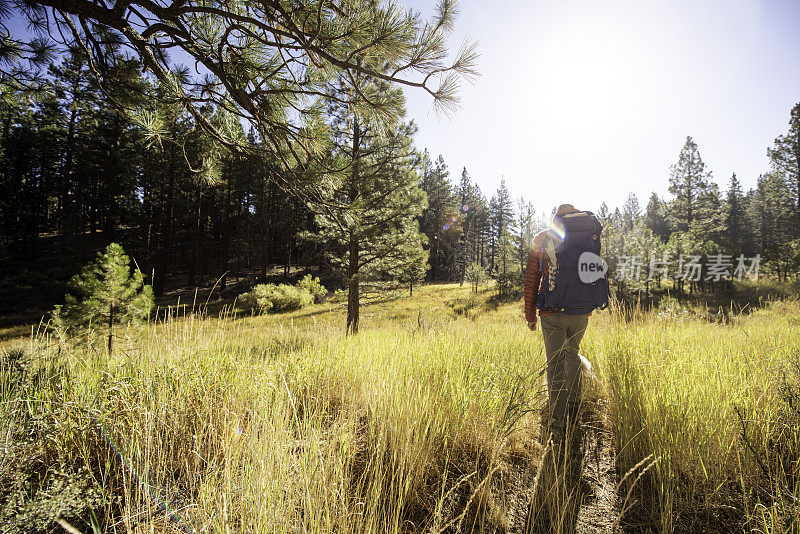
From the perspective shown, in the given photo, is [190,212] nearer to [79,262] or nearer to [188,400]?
[79,262]

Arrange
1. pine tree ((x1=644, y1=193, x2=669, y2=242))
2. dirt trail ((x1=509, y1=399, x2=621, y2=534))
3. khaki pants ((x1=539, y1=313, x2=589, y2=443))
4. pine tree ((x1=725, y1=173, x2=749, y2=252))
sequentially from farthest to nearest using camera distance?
pine tree ((x1=644, y1=193, x2=669, y2=242))
pine tree ((x1=725, y1=173, x2=749, y2=252))
khaki pants ((x1=539, y1=313, x2=589, y2=443))
dirt trail ((x1=509, y1=399, x2=621, y2=534))

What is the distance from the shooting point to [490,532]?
1.46m

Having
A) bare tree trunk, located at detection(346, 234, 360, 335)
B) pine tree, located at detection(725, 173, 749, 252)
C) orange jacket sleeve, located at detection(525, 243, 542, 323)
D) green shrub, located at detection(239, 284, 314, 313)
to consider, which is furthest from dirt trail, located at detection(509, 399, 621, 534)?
pine tree, located at detection(725, 173, 749, 252)

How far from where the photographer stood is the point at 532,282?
288cm

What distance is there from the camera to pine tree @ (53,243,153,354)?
5262mm

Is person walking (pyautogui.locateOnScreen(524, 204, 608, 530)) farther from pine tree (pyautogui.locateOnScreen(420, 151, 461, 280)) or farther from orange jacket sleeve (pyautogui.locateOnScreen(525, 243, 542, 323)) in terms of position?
pine tree (pyautogui.locateOnScreen(420, 151, 461, 280))

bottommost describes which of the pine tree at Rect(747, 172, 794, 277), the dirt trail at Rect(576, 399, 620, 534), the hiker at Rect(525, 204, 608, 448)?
the dirt trail at Rect(576, 399, 620, 534)

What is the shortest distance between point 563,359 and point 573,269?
898 mm

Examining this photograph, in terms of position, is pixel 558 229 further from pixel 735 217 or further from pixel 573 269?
pixel 735 217

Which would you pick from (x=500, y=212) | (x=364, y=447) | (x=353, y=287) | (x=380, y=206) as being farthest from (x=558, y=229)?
(x=500, y=212)

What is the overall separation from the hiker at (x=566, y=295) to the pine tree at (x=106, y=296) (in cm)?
652

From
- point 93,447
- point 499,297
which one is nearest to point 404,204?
point 93,447

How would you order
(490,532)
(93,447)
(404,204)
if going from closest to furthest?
(490,532) < (93,447) < (404,204)

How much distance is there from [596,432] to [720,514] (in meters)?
0.96
